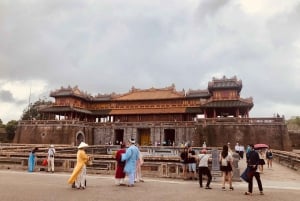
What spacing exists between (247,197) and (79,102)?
149 ft

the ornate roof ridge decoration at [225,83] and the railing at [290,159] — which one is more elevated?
the ornate roof ridge decoration at [225,83]

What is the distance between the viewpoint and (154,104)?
49000 mm

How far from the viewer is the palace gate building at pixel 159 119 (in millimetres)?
36969

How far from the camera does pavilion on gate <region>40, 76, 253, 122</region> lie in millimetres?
42469

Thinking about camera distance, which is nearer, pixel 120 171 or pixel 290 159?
pixel 120 171

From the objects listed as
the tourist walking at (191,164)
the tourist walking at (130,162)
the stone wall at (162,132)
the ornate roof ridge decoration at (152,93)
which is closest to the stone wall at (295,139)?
the stone wall at (162,132)

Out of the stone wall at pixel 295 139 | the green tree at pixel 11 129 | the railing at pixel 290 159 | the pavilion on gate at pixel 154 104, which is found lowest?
the railing at pixel 290 159

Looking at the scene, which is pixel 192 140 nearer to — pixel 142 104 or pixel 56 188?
pixel 142 104

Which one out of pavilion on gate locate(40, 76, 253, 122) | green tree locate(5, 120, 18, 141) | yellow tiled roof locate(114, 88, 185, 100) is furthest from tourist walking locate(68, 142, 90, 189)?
green tree locate(5, 120, 18, 141)

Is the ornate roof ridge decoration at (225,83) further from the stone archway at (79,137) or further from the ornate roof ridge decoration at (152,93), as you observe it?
the stone archway at (79,137)

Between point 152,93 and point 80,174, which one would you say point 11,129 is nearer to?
point 152,93

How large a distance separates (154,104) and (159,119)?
9.73 ft

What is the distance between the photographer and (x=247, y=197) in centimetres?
902

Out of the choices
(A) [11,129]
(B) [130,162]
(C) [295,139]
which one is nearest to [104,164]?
(B) [130,162]
